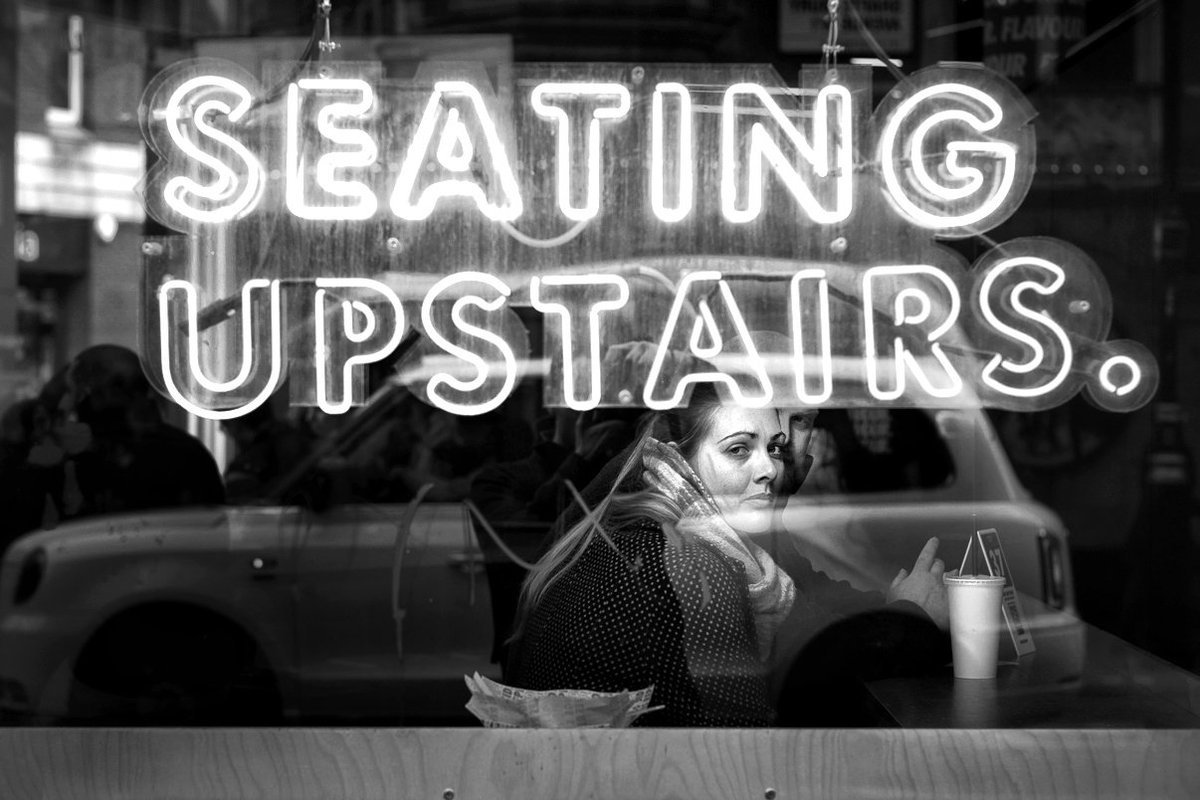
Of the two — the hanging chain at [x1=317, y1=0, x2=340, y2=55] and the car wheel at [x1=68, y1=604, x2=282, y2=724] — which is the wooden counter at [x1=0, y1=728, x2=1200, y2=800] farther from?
the car wheel at [x1=68, y1=604, x2=282, y2=724]

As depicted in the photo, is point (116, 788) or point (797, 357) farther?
point (797, 357)

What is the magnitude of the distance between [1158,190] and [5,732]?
4.65 meters

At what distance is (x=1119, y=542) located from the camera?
6.01 metres

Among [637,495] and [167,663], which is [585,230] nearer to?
[637,495]

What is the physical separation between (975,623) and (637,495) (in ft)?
2.49

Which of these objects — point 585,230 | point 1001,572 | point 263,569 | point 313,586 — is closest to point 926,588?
point 1001,572

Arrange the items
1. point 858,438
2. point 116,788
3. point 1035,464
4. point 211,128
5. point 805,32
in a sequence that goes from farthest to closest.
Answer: point 1035,464, point 858,438, point 805,32, point 211,128, point 116,788

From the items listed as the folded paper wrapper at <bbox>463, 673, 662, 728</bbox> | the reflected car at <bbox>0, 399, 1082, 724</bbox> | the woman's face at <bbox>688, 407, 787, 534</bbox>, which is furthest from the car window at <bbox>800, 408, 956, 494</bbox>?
the folded paper wrapper at <bbox>463, 673, 662, 728</bbox>

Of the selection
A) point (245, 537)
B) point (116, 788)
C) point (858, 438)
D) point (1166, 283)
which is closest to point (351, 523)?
point (245, 537)

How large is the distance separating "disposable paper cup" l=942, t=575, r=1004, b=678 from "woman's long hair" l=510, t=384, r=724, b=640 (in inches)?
24.2

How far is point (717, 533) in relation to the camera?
3008 millimetres

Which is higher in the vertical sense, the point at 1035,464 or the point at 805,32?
the point at 805,32

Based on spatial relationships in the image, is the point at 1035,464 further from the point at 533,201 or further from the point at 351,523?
the point at 533,201

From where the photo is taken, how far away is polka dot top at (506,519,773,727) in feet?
9.17
